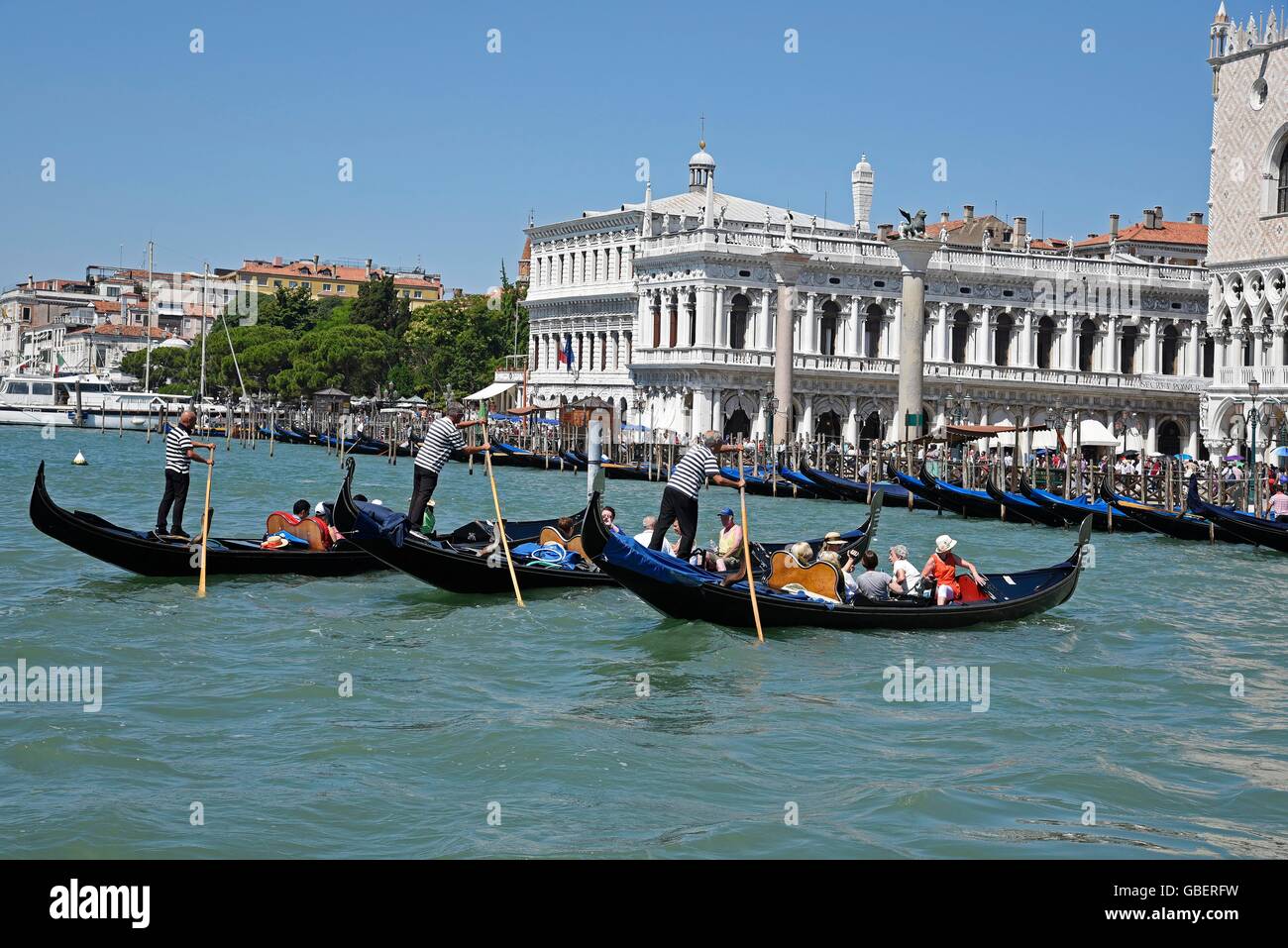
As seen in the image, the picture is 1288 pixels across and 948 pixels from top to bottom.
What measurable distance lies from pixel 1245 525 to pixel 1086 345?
23190 mm

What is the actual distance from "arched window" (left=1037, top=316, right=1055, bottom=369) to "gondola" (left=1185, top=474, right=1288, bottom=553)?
21.4m

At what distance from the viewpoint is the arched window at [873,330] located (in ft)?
126

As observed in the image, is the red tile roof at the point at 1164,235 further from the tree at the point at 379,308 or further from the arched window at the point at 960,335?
the tree at the point at 379,308

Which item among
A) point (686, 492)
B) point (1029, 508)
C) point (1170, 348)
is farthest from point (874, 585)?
point (1170, 348)

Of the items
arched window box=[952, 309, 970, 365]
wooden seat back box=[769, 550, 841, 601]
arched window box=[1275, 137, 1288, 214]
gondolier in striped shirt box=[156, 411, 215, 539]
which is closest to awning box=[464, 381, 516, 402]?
arched window box=[952, 309, 970, 365]

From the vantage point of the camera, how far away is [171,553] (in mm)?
10945

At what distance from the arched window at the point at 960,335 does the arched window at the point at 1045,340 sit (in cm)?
189

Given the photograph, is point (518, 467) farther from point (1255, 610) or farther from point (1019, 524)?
point (1255, 610)

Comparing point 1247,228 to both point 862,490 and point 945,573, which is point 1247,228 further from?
point 945,573

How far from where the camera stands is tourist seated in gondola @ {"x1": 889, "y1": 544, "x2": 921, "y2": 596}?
32.3ft

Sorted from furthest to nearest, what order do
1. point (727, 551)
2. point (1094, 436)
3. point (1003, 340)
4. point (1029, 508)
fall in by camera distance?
1. point (1003, 340)
2. point (1094, 436)
3. point (1029, 508)
4. point (727, 551)

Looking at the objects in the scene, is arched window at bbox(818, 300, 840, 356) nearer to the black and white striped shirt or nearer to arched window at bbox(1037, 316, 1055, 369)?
arched window at bbox(1037, 316, 1055, 369)

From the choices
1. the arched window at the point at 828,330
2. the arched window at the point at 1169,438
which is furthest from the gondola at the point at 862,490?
the arched window at the point at 1169,438
